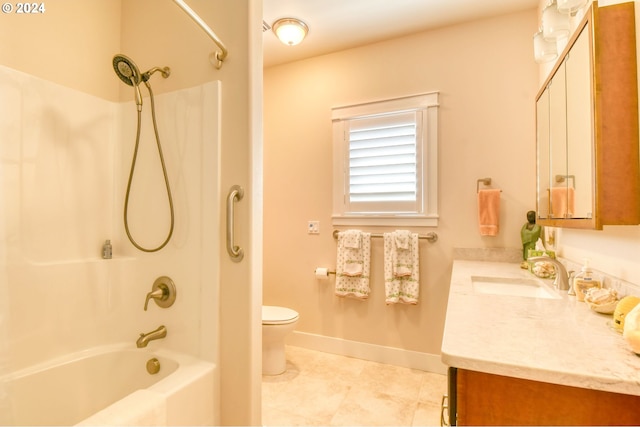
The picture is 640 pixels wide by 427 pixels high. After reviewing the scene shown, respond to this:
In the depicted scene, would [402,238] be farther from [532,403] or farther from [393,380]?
[532,403]

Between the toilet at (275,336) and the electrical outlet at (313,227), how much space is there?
0.74 metres

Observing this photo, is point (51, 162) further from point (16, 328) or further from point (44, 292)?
point (16, 328)

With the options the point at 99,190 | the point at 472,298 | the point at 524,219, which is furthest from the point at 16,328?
the point at 524,219

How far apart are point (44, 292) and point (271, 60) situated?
2458 mm

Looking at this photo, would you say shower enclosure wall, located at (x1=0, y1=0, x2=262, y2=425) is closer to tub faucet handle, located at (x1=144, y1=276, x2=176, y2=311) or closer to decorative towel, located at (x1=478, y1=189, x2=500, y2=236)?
tub faucet handle, located at (x1=144, y1=276, x2=176, y2=311)

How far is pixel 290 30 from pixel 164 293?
6.64 ft

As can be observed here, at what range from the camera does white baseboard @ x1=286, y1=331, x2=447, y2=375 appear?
2.29 m

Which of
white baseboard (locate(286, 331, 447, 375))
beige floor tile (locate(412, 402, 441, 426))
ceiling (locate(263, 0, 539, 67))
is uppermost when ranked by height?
ceiling (locate(263, 0, 539, 67))

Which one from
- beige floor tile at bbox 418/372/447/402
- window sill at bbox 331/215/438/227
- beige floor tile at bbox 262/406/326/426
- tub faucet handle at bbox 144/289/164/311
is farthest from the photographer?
window sill at bbox 331/215/438/227

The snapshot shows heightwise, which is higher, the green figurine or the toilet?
the green figurine

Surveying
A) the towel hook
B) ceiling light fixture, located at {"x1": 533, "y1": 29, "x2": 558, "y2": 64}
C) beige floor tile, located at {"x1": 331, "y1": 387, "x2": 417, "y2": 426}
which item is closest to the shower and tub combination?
beige floor tile, located at {"x1": 331, "y1": 387, "x2": 417, "y2": 426}

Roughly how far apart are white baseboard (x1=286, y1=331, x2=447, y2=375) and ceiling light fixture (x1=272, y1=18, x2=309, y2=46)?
97.3 inches

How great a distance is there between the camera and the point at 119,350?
1433 mm

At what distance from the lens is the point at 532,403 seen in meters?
0.68
